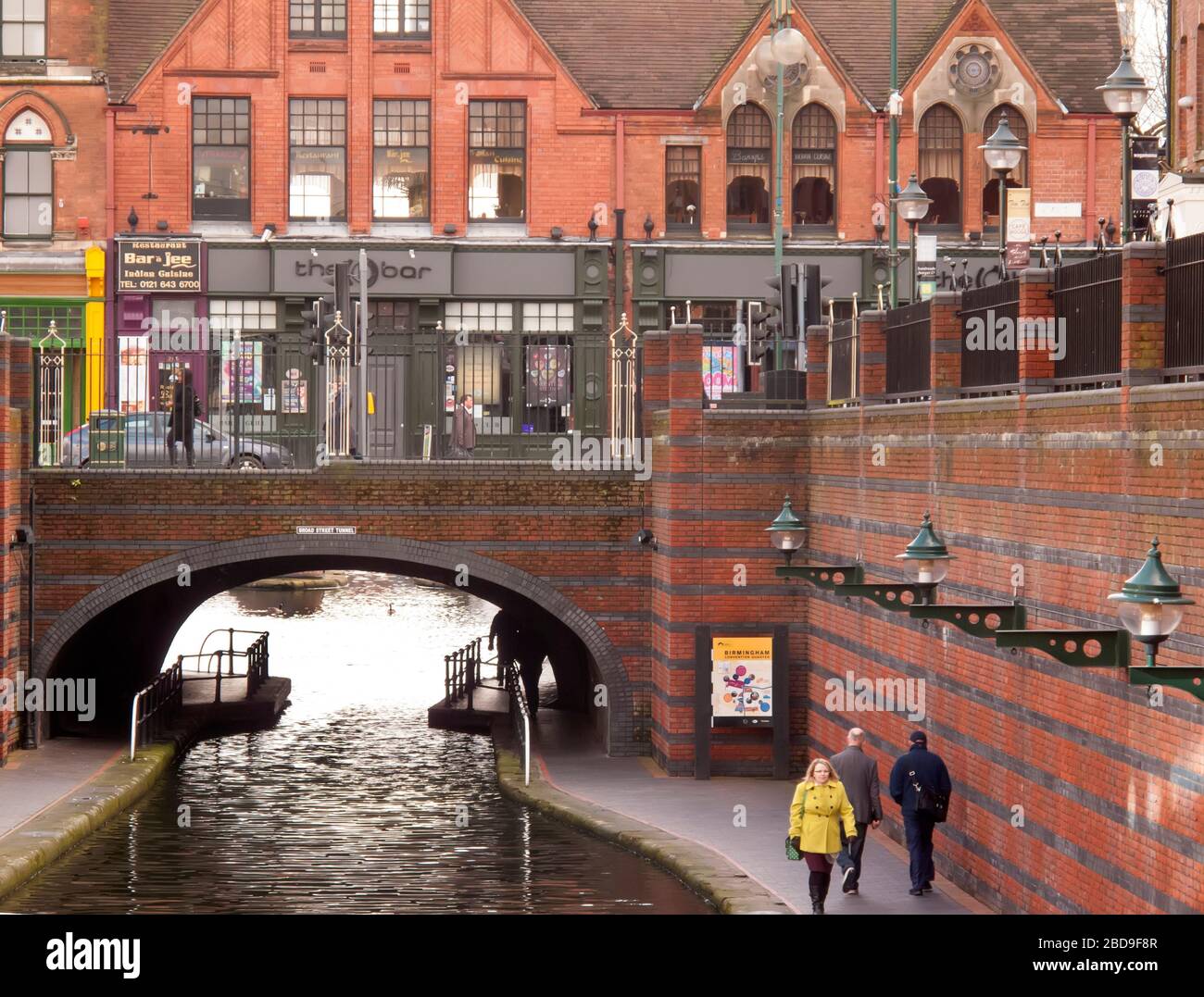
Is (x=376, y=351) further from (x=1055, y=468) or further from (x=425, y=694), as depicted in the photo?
(x=1055, y=468)

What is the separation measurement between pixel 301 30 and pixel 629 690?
722 inches

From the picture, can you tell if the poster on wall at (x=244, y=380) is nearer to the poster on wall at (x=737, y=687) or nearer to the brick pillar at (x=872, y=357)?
the poster on wall at (x=737, y=687)

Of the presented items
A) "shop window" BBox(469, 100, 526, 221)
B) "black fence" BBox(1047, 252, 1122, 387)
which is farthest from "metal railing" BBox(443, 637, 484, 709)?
"black fence" BBox(1047, 252, 1122, 387)

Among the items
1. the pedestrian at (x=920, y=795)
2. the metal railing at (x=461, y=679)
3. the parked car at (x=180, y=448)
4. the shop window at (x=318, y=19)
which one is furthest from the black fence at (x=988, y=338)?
the shop window at (x=318, y=19)

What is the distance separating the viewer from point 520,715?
100ft

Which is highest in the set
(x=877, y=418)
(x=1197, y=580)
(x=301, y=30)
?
(x=301, y=30)

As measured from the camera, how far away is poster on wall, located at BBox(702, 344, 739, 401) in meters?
31.2

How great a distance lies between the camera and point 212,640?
166ft

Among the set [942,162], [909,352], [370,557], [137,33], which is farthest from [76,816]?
[942,162]

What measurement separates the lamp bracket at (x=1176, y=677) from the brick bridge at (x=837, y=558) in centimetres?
158

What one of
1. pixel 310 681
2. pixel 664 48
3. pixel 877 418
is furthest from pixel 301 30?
pixel 877 418

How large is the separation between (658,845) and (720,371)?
1260 cm

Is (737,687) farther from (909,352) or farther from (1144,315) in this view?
(1144,315)

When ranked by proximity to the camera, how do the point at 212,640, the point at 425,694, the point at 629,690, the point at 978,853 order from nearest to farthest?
the point at 978,853 < the point at 629,690 < the point at 425,694 < the point at 212,640
